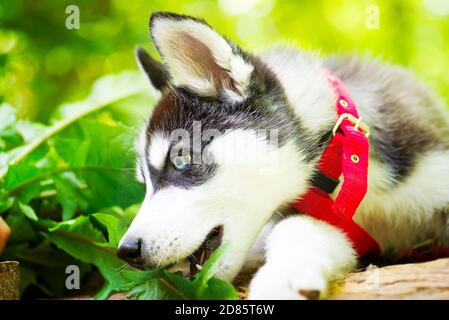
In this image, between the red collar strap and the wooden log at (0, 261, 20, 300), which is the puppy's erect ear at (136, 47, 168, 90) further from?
the wooden log at (0, 261, 20, 300)

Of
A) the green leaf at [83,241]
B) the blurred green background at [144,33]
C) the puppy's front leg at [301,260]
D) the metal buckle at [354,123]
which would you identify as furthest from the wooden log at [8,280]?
the blurred green background at [144,33]

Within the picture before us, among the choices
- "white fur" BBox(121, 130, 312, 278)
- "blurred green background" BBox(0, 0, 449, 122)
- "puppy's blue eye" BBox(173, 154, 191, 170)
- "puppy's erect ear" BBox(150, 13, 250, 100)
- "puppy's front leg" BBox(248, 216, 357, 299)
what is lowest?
"puppy's front leg" BBox(248, 216, 357, 299)

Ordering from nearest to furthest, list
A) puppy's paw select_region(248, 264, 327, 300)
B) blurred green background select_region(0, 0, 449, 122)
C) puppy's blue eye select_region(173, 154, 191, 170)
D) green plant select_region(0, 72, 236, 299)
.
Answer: puppy's paw select_region(248, 264, 327, 300)
puppy's blue eye select_region(173, 154, 191, 170)
green plant select_region(0, 72, 236, 299)
blurred green background select_region(0, 0, 449, 122)

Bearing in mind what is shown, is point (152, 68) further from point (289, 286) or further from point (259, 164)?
point (289, 286)

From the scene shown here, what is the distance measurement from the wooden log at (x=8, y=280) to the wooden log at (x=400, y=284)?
0.90 metres

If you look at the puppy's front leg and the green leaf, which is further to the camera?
the green leaf

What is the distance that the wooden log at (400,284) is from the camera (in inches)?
52.5

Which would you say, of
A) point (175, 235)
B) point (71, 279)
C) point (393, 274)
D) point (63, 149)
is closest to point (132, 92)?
point (63, 149)

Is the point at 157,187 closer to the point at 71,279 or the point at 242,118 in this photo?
the point at 242,118

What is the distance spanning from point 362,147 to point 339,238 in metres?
0.29

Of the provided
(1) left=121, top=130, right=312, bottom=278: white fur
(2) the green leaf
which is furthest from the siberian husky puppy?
(2) the green leaf

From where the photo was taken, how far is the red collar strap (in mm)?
1708

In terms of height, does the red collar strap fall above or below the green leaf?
above

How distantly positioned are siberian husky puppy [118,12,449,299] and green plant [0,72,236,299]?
0.30m
